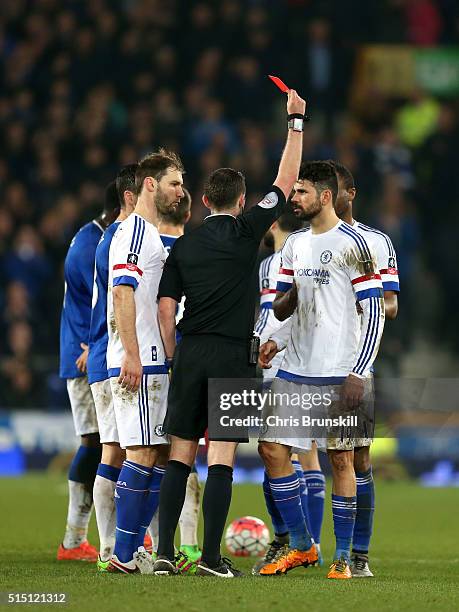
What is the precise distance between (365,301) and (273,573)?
164cm

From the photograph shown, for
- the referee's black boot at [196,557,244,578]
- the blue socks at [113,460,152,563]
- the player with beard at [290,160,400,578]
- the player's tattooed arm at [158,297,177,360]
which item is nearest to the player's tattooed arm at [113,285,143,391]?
the player's tattooed arm at [158,297,177,360]

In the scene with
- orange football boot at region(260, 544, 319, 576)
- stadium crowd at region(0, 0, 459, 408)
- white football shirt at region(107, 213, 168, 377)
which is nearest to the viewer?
white football shirt at region(107, 213, 168, 377)

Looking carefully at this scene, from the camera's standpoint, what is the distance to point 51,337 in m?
16.2

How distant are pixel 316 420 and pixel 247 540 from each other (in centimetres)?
185

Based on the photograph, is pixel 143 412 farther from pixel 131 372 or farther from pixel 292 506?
pixel 292 506

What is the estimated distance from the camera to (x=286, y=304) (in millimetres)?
7715

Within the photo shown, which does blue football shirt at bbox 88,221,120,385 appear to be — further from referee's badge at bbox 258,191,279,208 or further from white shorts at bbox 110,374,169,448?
referee's badge at bbox 258,191,279,208

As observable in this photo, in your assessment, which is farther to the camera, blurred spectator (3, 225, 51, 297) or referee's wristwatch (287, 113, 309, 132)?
blurred spectator (3, 225, 51, 297)

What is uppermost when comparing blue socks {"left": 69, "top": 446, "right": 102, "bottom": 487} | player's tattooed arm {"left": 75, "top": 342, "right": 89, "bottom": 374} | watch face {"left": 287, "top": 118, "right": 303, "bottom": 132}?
watch face {"left": 287, "top": 118, "right": 303, "bottom": 132}

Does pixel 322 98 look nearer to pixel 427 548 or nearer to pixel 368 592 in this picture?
pixel 427 548

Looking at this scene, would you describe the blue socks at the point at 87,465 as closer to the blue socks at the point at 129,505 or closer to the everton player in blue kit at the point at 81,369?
the everton player in blue kit at the point at 81,369

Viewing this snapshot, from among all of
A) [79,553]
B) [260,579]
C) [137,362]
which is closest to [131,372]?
[137,362]

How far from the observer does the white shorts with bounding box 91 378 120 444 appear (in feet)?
26.0

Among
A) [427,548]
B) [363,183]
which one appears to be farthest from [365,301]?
[363,183]
